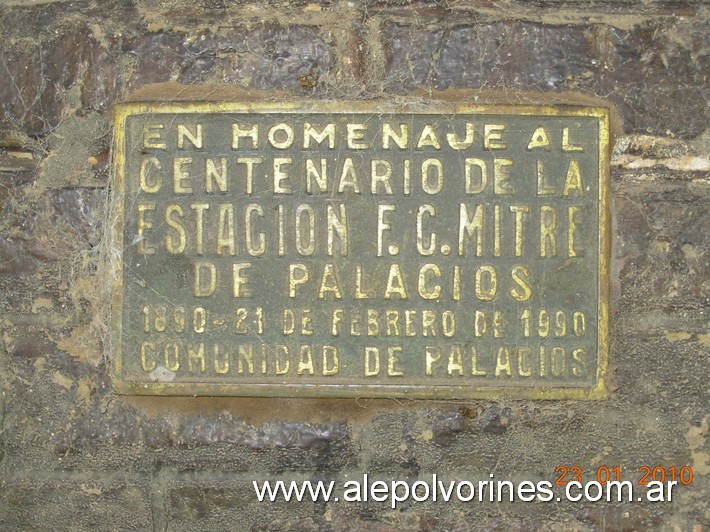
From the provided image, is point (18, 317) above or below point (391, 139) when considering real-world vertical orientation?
below

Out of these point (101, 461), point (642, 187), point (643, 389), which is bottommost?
point (101, 461)

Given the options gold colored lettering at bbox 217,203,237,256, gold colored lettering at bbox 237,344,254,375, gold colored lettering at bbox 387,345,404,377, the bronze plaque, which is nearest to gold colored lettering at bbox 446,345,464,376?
the bronze plaque

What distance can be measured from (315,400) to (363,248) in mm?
375

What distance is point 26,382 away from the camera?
5.40 ft

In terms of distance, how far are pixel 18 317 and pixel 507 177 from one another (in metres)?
1.19

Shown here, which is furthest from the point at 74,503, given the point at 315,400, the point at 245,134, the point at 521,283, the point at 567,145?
the point at 567,145

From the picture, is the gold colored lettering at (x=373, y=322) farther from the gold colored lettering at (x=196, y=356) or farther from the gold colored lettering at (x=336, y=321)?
the gold colored lettering at (x=196, y=356)

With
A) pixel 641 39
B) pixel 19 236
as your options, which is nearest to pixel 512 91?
pixel 641 39

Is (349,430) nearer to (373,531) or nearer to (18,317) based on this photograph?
(373,531)

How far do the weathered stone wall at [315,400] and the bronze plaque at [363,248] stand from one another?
76 millimetres

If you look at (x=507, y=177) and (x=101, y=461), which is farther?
(x=101, y=461)

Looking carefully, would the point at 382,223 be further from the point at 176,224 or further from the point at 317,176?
the point at 176,224

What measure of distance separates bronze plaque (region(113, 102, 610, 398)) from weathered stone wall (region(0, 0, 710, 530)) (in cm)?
8

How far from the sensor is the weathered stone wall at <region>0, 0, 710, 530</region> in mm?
1562
